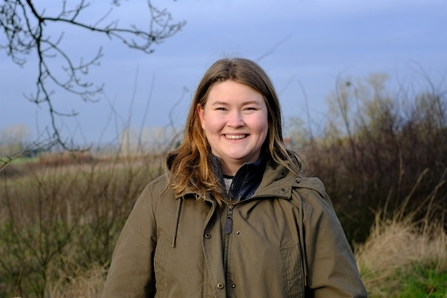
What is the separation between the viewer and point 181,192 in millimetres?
2934

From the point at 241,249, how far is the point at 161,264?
1.09ft

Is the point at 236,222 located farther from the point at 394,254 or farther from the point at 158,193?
the point at 394,254

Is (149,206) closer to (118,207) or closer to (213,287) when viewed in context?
(213,287)

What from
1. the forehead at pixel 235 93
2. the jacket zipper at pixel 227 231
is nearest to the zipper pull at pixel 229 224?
the jacket zipper at pixel 227 231

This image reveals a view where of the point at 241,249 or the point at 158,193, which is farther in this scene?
the point at 158,193

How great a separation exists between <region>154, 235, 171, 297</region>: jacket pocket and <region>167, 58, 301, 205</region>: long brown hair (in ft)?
0.73

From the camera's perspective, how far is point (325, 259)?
9.32 feet

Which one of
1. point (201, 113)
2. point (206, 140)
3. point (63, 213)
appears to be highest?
point (201, 113)

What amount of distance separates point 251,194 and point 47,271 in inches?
171

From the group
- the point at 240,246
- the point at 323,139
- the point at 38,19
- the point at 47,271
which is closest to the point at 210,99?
the point at 240,246

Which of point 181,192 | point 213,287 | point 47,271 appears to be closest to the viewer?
point 213,287

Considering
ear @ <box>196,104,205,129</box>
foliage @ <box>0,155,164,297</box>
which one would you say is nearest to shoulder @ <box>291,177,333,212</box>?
ear @ <box>196,104,205,129</box>

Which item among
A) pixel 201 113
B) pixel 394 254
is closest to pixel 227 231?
pixel 201 113

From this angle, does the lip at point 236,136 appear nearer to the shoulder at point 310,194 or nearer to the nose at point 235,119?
the nose at point 235,119
